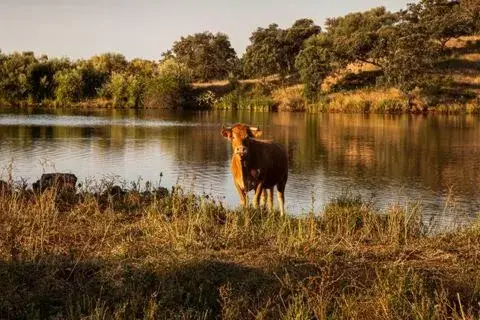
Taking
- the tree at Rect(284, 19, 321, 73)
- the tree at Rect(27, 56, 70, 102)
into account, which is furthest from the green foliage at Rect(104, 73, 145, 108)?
the tree at Rect(284, 19, 321, 73)

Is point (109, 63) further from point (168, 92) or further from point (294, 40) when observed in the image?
point (294, 40)

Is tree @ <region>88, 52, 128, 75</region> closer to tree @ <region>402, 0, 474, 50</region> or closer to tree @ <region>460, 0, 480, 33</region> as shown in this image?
tree @ <region>402, 0, 474, 50</region>

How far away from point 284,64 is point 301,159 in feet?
206

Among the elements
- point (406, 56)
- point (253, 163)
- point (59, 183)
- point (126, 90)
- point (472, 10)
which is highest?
point (472, 10)

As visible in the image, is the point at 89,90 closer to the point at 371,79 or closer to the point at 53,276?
the point at 371,79

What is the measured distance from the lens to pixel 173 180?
69.4 feet

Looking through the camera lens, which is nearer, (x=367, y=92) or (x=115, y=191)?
(x=115, y=191)

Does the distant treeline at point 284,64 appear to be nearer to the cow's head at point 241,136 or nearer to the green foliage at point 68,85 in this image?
the green foliage at point 68,85

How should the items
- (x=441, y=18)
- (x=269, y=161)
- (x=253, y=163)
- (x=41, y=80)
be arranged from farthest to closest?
1. (x=41, y=80)
2. (x=441, y=18)
3. (x=269, y=161)
4. (x=253, y=163)

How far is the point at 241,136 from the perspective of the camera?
1267cm

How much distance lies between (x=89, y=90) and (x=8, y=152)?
199ft

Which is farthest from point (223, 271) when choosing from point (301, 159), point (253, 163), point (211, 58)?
point (211, 58)

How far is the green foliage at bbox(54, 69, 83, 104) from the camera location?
81.5 m

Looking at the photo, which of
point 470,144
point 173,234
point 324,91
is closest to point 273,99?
point 324,91
